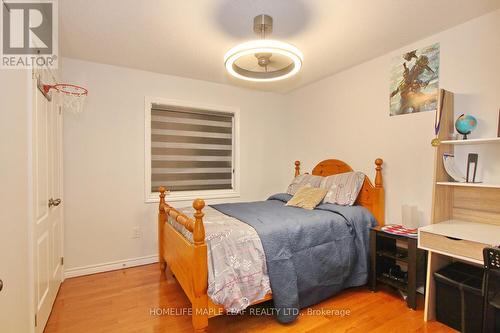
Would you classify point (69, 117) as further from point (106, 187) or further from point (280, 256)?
point (280, 256)

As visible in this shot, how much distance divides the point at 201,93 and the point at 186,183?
129cm

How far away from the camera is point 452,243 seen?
5.91 feet

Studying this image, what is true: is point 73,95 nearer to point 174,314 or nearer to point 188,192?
point 188,192

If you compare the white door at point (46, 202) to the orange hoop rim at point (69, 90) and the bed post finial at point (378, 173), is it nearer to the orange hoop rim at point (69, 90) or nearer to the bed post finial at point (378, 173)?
the orange hoop rim at point (69, 90)

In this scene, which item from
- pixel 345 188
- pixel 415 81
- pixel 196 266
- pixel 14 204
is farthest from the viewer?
pixel 345 188

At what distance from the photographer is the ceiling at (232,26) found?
1956 millimetres

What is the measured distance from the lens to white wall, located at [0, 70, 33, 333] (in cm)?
133

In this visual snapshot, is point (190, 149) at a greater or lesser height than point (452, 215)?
greater

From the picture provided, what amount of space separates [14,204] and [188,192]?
7.14ft

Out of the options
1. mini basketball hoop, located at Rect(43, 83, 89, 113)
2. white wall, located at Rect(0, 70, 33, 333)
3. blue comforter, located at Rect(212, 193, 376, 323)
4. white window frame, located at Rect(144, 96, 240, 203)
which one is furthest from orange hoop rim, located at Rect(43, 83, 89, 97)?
blue comforter, located at Rect(212, 193, 376, 323)

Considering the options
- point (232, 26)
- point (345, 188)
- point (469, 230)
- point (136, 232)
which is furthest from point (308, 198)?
point (136, 232)

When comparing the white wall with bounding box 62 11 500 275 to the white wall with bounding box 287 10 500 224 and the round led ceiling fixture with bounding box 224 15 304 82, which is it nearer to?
the white wall with bounding box 287 10 500 224

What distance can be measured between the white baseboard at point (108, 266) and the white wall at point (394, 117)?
8.46 feet

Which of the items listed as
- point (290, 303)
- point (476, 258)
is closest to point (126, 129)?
point (290, 303)
